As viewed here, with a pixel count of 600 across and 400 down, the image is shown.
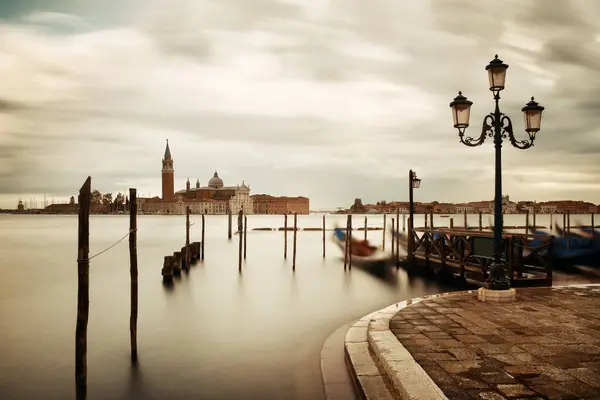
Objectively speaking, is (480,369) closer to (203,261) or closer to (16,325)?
(16,325)

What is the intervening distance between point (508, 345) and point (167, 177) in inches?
5376

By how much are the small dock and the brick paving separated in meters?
2.37

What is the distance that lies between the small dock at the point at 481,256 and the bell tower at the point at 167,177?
403ft

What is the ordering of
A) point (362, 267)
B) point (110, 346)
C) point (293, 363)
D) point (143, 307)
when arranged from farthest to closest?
point (362, 267) → point (143, 307) → point (110, 346) → point (293, 363)

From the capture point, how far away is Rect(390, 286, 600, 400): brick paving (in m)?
3.83

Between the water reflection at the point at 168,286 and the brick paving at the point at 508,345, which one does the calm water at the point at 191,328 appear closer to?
the water reflection at the point at 168,286

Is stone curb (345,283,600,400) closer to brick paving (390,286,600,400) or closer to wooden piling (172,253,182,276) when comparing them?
brick paving (390,286,600,400)

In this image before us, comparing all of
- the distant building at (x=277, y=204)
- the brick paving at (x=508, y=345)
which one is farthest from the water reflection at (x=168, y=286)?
the distant building at (x=277, y=204)

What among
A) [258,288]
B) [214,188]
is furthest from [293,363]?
[214,188]

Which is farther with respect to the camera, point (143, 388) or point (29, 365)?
point (29, 365)

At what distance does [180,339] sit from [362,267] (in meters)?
11.3

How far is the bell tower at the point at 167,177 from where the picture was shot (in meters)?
134

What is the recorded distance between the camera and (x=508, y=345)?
4906mm

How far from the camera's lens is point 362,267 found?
744 inches
